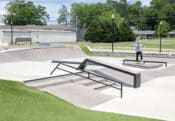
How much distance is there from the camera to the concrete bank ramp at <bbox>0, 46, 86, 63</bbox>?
20872 mm

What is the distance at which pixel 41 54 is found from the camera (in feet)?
79.0

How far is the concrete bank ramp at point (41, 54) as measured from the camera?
68.5 feet

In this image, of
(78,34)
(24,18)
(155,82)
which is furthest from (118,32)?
(155,82)

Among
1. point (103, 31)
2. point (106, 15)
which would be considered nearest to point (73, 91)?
point (103, 31)

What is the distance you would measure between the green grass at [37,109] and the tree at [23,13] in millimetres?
78753

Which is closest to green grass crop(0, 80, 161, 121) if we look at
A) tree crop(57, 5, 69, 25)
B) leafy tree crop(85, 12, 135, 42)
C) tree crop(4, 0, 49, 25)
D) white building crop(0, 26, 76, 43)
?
white building crop(0, 26, 76, 43)

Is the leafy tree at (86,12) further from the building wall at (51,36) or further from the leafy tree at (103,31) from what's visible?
the leafy tree at (103,31)

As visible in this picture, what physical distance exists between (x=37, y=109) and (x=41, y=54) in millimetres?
16854

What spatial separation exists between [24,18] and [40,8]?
6296 mm

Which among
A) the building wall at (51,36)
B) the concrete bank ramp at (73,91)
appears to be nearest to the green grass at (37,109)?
the concrete bank ramp at (73,91)

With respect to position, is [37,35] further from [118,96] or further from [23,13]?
[118,96]

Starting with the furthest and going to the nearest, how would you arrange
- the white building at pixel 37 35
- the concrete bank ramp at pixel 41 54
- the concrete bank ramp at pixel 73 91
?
1. the white building at pixel 37 35
2. the concrete bank ramp at pixel 41 54
3. the concrete bank ramp at pixel 73 91

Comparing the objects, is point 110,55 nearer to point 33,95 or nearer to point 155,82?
point 155,82

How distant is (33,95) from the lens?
875cm
